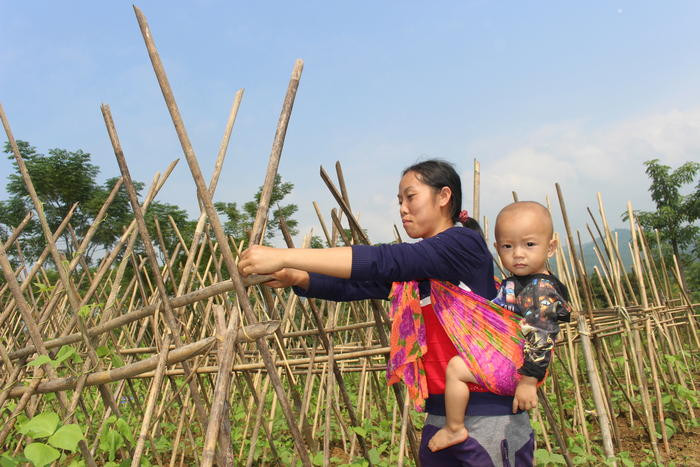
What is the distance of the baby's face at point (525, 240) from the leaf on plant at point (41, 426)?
1236mm

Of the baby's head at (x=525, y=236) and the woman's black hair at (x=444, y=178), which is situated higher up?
the woman's black hair at (x=444, y=178)

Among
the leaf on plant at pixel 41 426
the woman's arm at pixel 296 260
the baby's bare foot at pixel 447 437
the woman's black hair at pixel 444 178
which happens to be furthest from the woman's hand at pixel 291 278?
the leaf on plant at pixel 41 426

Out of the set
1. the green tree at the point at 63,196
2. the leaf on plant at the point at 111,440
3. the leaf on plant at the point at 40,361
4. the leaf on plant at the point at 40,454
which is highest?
the green tree at the point at 63,196

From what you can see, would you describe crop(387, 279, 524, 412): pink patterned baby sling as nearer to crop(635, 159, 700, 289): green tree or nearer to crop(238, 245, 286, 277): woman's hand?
crop(238, 245, 286, 277): woman's hand

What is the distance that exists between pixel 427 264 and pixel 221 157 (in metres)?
0.81

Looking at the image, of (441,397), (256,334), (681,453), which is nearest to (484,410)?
(441,397)

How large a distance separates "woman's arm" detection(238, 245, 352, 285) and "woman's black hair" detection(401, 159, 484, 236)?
361 millimetres

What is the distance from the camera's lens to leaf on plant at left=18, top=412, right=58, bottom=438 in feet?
3.99

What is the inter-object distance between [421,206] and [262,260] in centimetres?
48

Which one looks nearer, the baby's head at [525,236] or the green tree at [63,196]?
the baby's head at [525,236]

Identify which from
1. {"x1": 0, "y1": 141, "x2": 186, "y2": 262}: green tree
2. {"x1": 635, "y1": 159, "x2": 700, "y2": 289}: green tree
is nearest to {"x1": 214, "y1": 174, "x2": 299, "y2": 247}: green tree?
{"x1": 0, "y1": 141, "x2": 186, "y2": 262}: green tree

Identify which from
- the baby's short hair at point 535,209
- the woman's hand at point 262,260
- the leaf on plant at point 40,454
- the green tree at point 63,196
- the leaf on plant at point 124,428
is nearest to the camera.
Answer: the woman's hand at point 262,260

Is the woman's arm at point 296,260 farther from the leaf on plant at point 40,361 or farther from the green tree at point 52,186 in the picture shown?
the green tree at point 52,186

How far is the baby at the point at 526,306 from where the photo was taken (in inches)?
47.6
